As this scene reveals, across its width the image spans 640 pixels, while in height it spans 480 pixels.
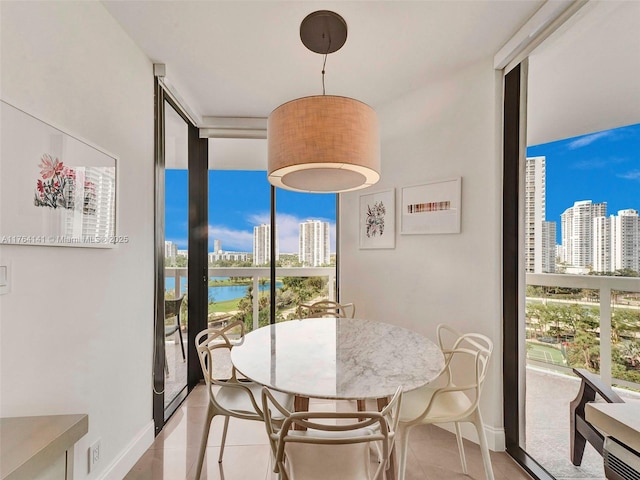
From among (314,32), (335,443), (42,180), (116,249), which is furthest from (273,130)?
(335,443)

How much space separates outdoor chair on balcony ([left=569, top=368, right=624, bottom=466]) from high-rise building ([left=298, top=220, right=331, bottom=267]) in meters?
2.31

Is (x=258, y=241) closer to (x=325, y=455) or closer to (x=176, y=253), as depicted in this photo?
(x=176, y=253)

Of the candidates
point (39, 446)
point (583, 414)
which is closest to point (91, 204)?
point (39, 446)

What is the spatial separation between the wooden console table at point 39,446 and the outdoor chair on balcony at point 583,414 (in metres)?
2.21

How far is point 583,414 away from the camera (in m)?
1.71

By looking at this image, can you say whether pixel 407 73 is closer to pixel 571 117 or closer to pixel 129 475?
pixel 571 117

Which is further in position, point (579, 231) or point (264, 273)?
point (264, 273)

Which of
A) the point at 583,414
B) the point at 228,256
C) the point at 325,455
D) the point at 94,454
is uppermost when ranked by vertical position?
the point at 228,256

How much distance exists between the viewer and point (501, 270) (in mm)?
2156

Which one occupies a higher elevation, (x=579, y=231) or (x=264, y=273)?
(x=579, y=231)

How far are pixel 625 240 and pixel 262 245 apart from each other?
294cm

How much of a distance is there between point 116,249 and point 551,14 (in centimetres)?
272

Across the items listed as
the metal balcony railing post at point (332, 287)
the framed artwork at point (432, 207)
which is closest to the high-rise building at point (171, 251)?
the metal balcony railing post at point (332, 287)

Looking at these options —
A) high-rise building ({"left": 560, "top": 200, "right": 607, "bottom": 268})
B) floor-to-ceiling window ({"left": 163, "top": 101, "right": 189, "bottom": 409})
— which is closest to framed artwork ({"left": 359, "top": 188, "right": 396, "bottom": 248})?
high-rise building ({"left": 560, "top": 200, "right": 607, "bottom": 268})
